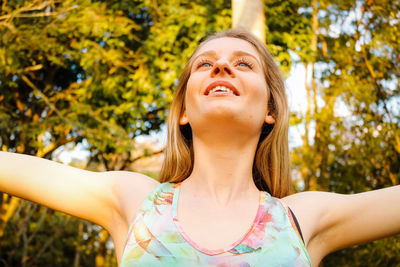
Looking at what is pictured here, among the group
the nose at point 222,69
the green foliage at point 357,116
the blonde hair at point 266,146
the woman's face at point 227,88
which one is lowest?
the green foliage at point 357,116

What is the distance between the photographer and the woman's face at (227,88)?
162 centimetres

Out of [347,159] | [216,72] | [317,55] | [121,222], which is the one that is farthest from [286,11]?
[121,222]

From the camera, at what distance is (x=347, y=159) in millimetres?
6293

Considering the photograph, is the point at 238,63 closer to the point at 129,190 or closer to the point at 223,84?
the point at 223,84

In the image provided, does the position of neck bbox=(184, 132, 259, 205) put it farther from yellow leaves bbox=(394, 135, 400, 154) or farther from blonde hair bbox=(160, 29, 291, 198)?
yellow leaves bbox=(394, 135, 400, 154)

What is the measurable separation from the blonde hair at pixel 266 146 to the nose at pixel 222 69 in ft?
1.01

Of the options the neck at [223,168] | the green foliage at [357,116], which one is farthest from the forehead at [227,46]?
the green foliage at [357,116]

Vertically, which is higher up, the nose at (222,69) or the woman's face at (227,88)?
the nose at (222,69)

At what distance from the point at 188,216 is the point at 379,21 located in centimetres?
496

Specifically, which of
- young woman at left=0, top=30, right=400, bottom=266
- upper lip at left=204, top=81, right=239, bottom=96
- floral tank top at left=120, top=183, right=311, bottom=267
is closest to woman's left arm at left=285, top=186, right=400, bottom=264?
young woman at left=0, top=30, right=400, bottom=266

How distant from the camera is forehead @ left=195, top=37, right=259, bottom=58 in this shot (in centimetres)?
183

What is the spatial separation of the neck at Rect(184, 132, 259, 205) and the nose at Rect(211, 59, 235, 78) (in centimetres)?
25

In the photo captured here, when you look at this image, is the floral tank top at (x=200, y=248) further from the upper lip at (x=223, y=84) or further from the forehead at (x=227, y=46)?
the forehead at (x=227, y=46)

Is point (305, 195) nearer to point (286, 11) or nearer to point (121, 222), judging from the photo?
point (121, 222)
